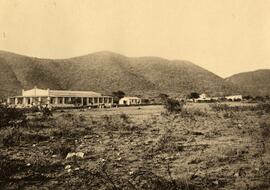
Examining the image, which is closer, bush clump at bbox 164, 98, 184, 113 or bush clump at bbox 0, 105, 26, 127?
bush clump at bbox 0, 105, 26, 127

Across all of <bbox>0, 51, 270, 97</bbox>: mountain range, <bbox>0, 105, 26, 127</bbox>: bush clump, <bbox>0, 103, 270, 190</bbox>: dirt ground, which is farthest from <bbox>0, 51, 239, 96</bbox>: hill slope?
<bbox>0, 103, 270, 190</bbox>: dirt ground

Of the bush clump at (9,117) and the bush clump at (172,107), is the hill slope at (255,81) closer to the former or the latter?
the bush clump at (172,107)

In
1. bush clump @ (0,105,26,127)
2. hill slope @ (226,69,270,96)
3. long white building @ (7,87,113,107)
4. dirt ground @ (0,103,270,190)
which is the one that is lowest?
dirt ground @ (0,103,270,190)

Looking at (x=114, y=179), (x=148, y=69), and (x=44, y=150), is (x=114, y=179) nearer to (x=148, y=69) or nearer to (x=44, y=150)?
(x=44, y=150)

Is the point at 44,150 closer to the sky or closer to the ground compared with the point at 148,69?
closer to the ground

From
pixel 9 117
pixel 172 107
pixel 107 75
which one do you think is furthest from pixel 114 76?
pixel 9 117

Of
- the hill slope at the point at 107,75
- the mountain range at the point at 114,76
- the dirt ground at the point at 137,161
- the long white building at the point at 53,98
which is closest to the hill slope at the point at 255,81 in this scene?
the mountain range at the point at 114,76

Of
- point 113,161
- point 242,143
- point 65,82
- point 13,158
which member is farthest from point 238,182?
point 65,82

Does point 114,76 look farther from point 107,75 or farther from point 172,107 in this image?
point 172,107

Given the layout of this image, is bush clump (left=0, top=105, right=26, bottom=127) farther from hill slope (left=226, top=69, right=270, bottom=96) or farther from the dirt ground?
hill slope (left=226, top=69, right=270, bottom=96)
